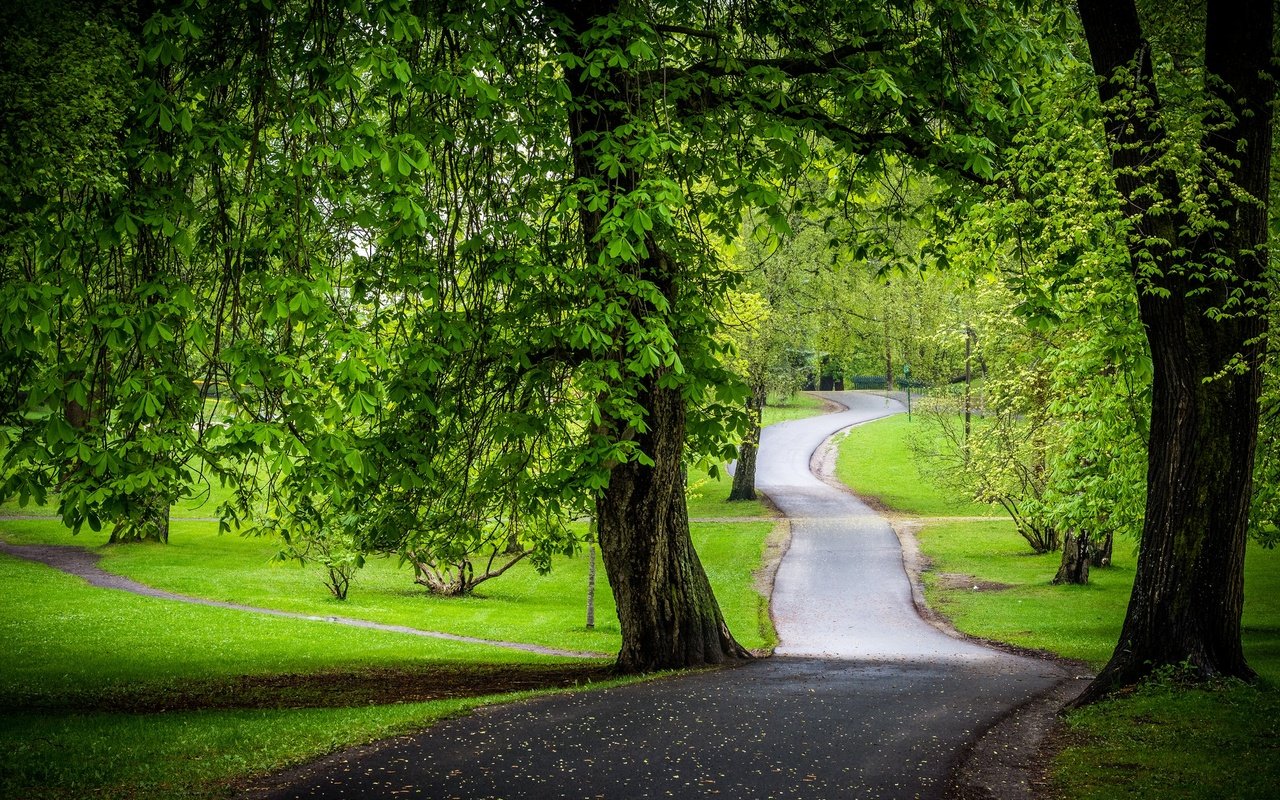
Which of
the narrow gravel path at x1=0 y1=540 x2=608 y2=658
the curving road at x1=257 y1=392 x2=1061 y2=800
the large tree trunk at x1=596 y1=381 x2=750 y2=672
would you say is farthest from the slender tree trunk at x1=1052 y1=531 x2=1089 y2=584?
the large tree trunk at x1=596 y1=381 x2=750 y2=672

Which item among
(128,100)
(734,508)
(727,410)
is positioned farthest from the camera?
(734,508)

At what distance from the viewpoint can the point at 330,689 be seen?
42.2ft

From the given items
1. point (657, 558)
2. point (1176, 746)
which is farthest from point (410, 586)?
point (1176, 746)

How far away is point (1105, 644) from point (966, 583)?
8196mm

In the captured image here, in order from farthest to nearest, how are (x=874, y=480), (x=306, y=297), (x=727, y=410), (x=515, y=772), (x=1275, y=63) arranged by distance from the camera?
(x=874, y=480) → (x=727, y=410) → (x=1275, y=63) → (x=515, y=772) → (x=306, y=297)

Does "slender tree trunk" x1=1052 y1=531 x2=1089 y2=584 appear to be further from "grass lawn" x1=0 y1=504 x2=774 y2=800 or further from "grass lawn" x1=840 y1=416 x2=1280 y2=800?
"grass lawn" x1=0 y1=504 x2=774 y2=800

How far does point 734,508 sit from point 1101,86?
29026 mm

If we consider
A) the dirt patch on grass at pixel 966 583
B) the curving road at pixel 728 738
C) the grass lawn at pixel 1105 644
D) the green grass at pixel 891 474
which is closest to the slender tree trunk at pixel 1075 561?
the grass lawn at pixel 1105 644

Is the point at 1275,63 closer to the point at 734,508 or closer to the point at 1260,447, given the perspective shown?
the point at 1260,447

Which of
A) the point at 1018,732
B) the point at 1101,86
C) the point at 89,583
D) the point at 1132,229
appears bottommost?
the point at 89,583

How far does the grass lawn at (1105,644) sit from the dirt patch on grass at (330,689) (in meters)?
6.32

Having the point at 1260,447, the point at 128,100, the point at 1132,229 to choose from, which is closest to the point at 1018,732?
the point at 1132,229

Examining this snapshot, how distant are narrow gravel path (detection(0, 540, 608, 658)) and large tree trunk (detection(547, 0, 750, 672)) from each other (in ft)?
18.6

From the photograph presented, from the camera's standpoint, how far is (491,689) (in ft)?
40.9
